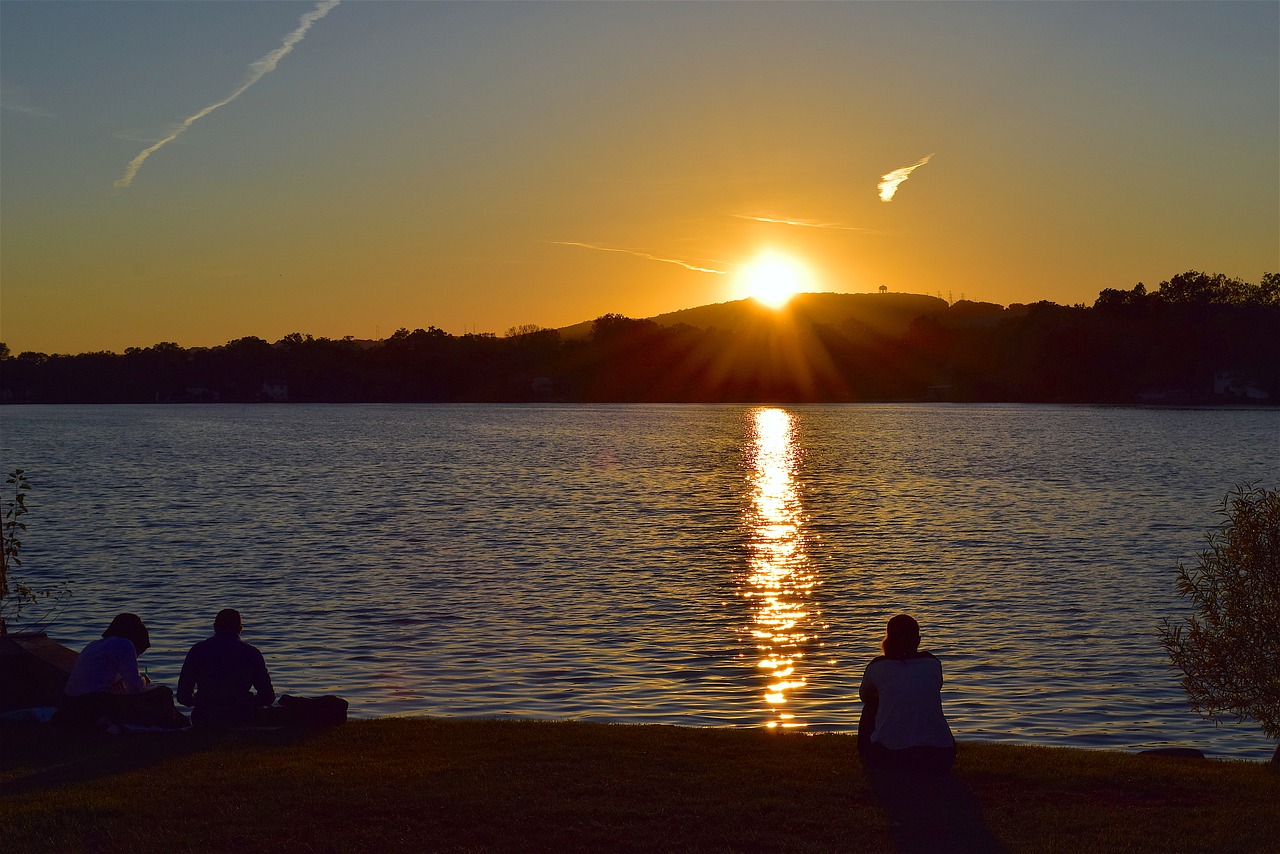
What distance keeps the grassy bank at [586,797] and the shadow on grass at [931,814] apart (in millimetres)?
23

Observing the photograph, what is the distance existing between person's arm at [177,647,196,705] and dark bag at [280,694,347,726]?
37.3 inches

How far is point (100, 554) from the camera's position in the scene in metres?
35.8

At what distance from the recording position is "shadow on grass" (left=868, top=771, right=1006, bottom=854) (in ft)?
29.3

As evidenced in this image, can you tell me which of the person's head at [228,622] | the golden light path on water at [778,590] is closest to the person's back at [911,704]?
the golden light path on water at [778,590]

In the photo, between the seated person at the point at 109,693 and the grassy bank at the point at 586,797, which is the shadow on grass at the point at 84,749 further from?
the seated person at the point at 109,693

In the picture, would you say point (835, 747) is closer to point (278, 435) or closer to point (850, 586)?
point (850, 586)

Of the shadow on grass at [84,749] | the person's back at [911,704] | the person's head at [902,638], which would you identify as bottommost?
the shadow on grass at [84,749]

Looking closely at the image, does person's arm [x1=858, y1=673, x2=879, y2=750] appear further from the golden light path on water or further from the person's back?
the golden light path on water

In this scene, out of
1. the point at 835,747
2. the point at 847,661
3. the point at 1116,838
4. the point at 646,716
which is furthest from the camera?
the point at 847,661

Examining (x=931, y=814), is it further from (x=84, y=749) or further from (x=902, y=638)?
(x=84, y=749)

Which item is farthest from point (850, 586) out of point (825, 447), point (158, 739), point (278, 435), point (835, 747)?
point (278, 435)

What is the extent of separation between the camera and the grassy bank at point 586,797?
29.3 ft

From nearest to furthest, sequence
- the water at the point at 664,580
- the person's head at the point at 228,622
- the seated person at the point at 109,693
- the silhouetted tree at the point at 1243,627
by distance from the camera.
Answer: the silhouetted tree at the point at 1243,627 → the seated person at the point at 109,693 → the person's head at the point at 228,622 → the water at the point at 664,580

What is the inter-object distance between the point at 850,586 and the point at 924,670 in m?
19.3
